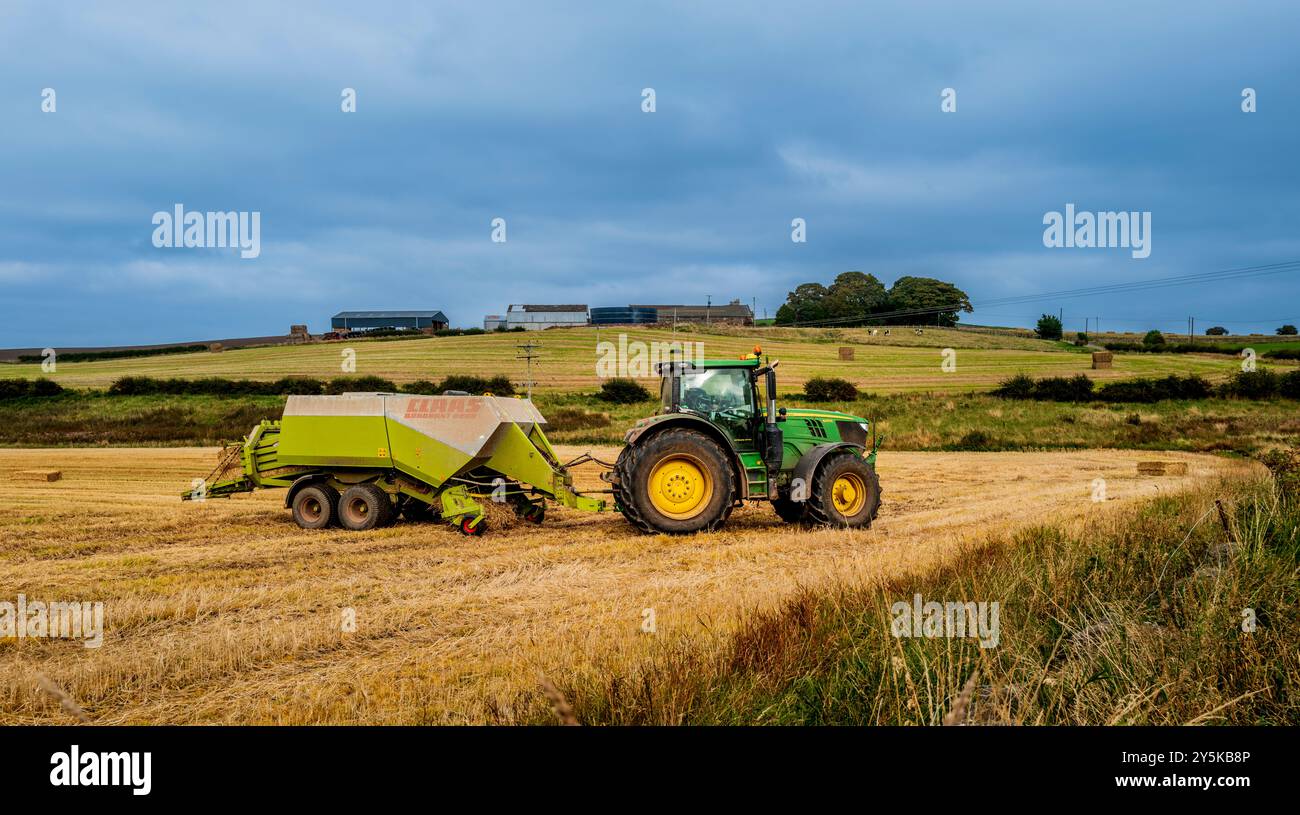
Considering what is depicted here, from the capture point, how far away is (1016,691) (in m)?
3.52

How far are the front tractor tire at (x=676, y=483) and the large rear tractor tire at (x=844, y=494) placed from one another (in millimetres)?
1214

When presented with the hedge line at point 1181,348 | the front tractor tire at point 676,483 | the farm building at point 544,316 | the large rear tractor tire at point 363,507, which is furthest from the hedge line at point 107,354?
the hedge line at point 1181,348

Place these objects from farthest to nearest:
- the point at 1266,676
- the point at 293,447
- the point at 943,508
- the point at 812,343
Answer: the point at 812,343 < the point at 943,508 < the point at 293,447 < the point at 1266,676

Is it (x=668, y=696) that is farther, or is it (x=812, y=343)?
(x=812, y=343)

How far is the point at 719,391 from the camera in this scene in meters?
10.5

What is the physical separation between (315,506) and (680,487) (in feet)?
16.5

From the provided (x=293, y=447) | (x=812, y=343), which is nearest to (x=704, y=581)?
(x=293, y=447)

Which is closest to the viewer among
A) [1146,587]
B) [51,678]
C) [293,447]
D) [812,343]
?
[51,678]

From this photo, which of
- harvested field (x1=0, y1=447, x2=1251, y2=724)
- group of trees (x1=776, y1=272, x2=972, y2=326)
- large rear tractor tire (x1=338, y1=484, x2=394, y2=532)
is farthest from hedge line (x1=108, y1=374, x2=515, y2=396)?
group of trees (x1=776, y1=272, x2=972, y2=326)

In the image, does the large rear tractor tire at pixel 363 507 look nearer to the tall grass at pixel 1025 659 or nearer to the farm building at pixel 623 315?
the tall grass at pixel 1025 659

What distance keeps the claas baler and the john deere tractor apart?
3.27ft
